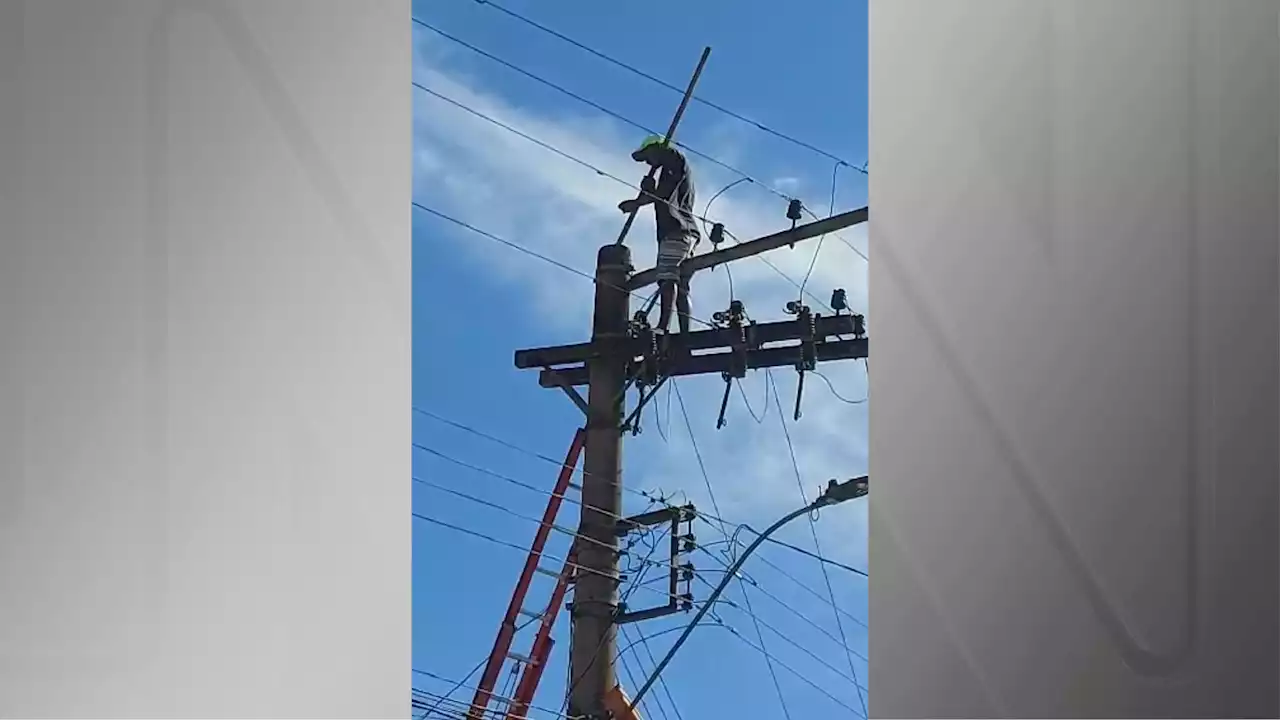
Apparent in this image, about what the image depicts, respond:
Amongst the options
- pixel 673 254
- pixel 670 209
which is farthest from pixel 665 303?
pixel 670 209

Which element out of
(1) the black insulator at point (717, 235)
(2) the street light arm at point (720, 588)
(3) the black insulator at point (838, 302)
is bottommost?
(2) the street light arm at point (720, 588)

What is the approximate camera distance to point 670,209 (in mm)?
3811

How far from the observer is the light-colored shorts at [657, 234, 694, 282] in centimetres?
383

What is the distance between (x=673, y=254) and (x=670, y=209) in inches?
5.3

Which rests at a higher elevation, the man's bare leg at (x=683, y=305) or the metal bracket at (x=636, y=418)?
the man's bare leg at (x=683, y=305)

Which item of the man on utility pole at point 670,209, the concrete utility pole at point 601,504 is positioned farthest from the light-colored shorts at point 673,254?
the concrete utility pole at point 601,504

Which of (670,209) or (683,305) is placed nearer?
(670,209)

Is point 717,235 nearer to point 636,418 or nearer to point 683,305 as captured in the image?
point 683,305

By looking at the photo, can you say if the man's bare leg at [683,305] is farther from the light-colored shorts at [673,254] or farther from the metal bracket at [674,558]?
the metal bracket at [674,558]

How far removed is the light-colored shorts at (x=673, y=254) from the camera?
151 inches
